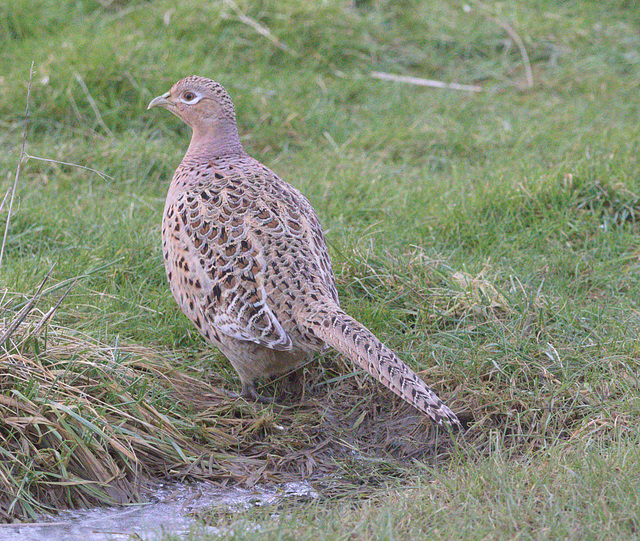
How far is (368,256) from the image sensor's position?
5051 mm

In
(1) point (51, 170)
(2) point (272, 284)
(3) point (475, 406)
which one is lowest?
(1) point (51, 170)

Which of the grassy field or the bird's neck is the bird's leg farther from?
the bird's neck

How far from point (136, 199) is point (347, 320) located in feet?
8.78

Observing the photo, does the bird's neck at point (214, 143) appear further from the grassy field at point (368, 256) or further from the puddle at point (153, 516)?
the puddle at point (153, 516)

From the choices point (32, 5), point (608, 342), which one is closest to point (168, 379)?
point (608, 342)

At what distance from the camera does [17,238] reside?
5.36 m

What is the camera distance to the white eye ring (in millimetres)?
5020

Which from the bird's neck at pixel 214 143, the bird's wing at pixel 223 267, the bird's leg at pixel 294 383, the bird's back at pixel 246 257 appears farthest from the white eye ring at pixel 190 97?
the bird's leg at pixel 294 383

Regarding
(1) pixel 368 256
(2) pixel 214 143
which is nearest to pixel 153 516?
(1) pixel 368 256

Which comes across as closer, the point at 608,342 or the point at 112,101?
the point at 608,342

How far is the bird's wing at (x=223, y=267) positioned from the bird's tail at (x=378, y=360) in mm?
222

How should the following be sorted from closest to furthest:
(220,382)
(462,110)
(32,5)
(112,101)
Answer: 1. (220,382)
2. (112,101)
3. (462,110)
4. (32,5)

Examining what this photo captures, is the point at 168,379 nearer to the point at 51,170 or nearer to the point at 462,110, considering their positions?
the point at 51,170

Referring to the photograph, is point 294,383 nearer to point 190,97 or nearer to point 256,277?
point 256,277
